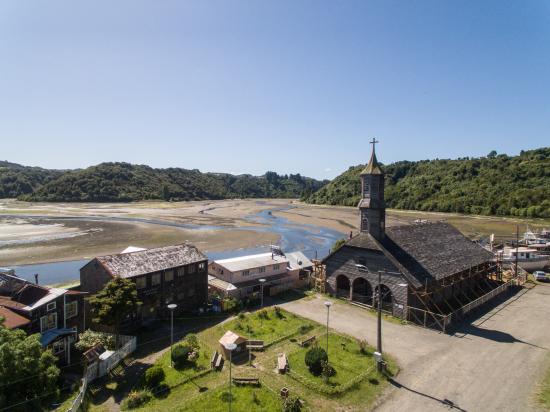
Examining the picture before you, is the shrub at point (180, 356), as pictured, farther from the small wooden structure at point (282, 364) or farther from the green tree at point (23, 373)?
the green tree at point (23, 373)

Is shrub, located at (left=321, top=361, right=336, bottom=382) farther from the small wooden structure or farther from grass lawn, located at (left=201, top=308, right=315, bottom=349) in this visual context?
grass lawn, located at (left=201, top=308, right=315, bottom=349)

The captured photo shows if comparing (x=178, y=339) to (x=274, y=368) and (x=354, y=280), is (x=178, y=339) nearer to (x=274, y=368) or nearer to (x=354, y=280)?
(x=274, y=368)

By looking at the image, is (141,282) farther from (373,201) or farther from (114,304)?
(373,201)

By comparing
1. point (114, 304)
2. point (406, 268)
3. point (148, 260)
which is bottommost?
point (114, 304)

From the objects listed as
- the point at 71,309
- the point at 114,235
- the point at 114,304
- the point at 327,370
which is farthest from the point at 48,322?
the point at 114,235

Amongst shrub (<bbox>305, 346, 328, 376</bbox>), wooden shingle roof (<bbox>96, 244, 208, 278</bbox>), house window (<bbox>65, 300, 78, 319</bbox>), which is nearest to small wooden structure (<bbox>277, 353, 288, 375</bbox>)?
shrub (<bbox>305, 346, 328, 376</bbox>)
